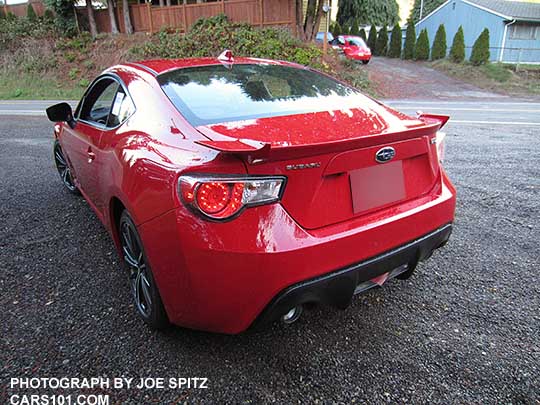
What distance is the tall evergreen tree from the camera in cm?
3209

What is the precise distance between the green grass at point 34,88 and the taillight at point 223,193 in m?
16.6

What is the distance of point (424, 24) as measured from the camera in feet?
126

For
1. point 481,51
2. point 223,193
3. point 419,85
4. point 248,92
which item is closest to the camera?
point 223,193

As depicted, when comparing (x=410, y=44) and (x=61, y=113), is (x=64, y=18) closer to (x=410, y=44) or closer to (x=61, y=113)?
(x=410, y=44)

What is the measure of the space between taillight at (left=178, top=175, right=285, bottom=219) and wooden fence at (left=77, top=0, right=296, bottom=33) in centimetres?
1920

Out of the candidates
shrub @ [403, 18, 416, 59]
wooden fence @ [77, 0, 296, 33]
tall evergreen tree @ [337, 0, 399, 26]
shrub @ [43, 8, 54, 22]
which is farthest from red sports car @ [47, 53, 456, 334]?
tall evergreen tree @ [337, 0, 399, 26]

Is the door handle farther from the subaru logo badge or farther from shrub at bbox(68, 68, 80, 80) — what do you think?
shrub at bbox(68, 68, 80, 80)

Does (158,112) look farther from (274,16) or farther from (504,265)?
(274,16)

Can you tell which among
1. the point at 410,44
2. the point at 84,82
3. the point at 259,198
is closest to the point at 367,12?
the point at 410,44

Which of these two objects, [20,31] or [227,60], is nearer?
[227,60]

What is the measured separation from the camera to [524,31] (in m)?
28.2

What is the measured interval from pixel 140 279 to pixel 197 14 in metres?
21.8

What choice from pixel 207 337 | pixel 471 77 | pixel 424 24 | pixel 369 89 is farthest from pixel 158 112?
pixel 424 24

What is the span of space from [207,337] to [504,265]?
2.09 meters
